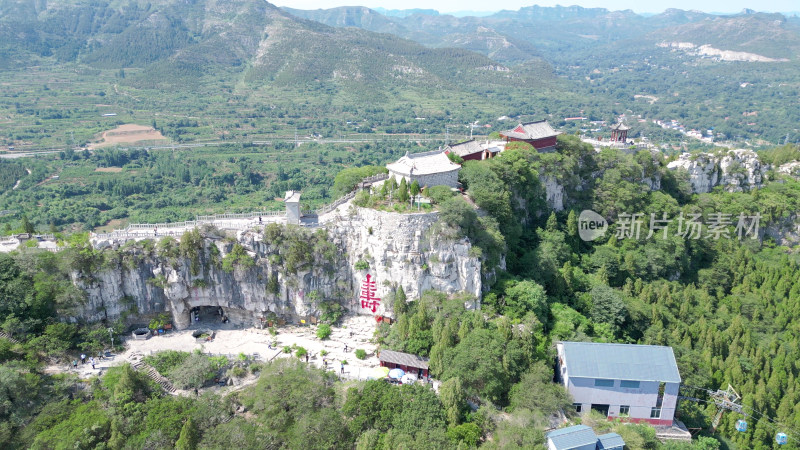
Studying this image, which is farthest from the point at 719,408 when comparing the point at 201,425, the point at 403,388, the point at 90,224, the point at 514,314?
the point at 90,224

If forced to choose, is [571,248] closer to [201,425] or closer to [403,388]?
[403,388]

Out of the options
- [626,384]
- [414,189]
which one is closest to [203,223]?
[414,189]

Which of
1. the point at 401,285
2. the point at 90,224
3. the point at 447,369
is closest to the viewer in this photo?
the point at 447,369

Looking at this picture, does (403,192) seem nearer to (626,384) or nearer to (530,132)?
(626,384)

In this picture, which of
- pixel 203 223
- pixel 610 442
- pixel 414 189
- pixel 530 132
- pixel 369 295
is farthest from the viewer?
pixel 530 132

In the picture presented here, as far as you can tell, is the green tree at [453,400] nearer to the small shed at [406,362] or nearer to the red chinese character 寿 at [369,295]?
the small shed at [406,362]

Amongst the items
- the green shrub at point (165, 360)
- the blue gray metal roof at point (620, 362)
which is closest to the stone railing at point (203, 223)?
the green shrub at point (165, 360)
